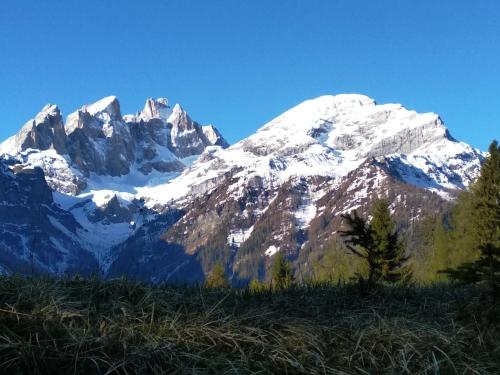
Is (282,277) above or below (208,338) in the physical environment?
above

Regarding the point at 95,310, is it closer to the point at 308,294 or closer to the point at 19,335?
the point at 19,335

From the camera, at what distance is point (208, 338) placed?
3.75 m

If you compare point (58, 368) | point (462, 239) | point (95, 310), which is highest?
point (462, 239)

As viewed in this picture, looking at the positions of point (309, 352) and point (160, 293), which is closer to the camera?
point (309, 352)

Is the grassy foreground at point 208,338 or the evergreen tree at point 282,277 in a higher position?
the evergreen tree at point 282,277

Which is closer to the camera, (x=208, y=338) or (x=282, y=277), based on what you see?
(x=208, y=338)

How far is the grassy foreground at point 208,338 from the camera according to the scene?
3180 mm

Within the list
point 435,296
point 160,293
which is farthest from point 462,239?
point 160,293

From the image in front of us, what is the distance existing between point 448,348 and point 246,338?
1.23m

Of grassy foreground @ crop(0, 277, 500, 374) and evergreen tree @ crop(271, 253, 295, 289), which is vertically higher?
evergreen tree @ crop(271, 253, 295, 289)

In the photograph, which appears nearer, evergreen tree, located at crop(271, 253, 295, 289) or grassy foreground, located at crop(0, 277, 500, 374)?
grassy foreground, located at crop(0, 277, 500, 374)

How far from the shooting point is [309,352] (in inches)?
137

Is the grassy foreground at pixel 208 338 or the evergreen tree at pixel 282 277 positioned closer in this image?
the grassy foreground at pixel 208 338

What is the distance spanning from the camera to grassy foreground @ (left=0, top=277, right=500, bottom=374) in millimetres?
3180
